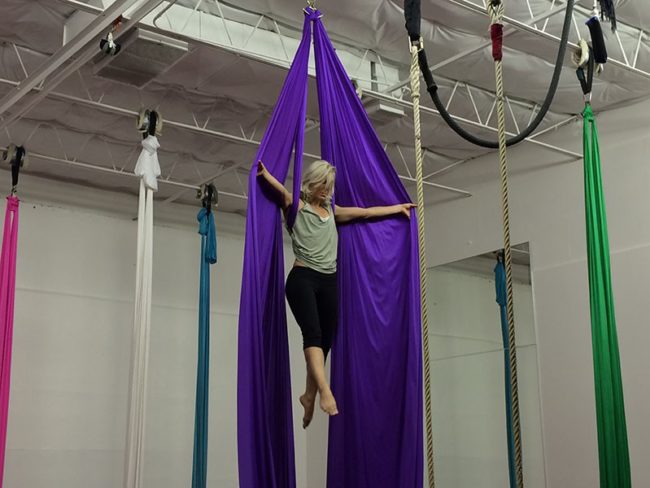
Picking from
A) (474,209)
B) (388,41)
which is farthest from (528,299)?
(388,41)

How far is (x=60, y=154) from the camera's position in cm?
773

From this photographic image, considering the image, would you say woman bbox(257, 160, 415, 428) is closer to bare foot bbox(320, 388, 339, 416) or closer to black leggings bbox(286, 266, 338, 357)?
black leggings bbox(286, 266, 338, 357)

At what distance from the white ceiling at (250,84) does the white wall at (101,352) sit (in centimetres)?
57

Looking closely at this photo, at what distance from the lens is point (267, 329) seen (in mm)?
3473

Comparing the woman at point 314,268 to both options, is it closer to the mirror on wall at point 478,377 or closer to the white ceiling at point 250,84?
the white ceiling at point 250,84

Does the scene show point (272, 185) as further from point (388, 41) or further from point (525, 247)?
point (525, 247)

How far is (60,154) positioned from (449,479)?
4.31 m

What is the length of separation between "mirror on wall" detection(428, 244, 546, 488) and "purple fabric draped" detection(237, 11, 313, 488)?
3.75m

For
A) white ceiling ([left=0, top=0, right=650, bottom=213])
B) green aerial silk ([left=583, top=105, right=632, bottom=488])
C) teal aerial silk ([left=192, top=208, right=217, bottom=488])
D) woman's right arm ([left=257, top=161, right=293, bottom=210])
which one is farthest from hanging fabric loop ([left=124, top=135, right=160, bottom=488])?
green aerial silk ([left=583, top=105, right=632, bottom=488])

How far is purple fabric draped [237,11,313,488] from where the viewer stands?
3275mm

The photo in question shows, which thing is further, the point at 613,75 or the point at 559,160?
the point at 559,160

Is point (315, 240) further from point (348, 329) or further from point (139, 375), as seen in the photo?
point (139, 375)

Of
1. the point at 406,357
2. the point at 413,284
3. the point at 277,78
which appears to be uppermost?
the point at 277,78

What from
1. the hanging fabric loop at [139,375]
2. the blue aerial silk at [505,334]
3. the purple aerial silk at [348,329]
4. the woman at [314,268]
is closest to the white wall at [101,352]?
the blue aerial silk at [505,334]
